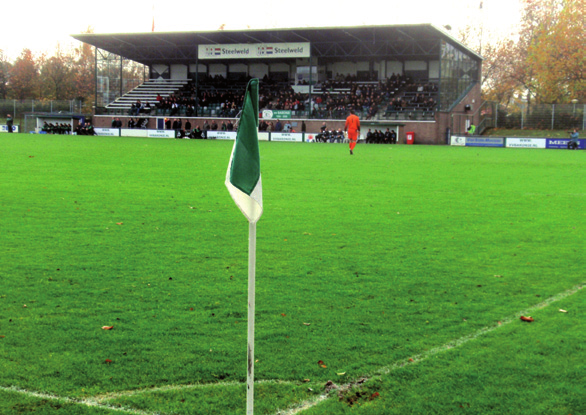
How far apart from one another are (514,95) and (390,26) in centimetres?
3630

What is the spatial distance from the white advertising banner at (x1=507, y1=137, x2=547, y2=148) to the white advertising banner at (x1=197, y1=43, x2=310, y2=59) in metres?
18.6

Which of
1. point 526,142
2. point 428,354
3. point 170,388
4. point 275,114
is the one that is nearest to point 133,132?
point 275,114

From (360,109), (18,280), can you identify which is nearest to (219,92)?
(360,109)

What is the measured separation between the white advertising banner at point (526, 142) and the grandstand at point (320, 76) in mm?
5975

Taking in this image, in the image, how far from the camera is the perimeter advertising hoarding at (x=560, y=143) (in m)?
46.2

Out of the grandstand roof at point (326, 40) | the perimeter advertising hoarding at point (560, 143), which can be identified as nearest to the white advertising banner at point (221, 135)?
the grandstand roof at point (326, 40)

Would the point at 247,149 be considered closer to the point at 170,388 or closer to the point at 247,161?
the point at 247,161

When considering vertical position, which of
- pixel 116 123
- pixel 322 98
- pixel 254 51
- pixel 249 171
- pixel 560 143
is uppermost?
pixel 254 51

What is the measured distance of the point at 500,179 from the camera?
18.1 m

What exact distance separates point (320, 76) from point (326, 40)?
6658 millimetres

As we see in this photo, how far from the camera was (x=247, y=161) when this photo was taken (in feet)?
10.4

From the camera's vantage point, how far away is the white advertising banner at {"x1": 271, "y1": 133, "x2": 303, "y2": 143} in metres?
52.0

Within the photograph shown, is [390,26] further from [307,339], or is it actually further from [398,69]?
[307,339]

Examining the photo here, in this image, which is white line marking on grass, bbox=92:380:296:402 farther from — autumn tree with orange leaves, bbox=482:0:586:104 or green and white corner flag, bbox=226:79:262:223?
autumn tree with orange leaves, bbox=482:0:586:104
